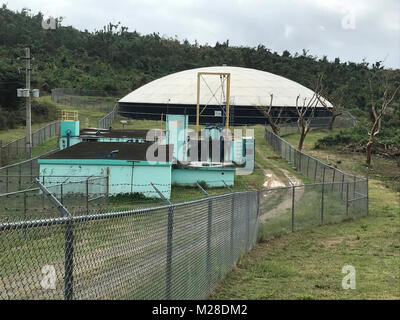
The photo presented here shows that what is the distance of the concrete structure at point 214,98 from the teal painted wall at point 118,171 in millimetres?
35663

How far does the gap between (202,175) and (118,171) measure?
5.56 m

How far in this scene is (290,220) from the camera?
19641 millimetres

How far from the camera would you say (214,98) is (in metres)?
69.4

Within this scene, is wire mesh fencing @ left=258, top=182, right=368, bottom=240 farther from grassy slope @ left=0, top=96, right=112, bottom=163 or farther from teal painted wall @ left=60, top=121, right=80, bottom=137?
teal painted wall @ left=60, top=121, right=80, bottom=137

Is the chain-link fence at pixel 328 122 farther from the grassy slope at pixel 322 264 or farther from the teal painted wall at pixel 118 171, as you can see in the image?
the grassy slope at pixel 322 264

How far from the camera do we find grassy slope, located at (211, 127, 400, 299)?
11.0 meters

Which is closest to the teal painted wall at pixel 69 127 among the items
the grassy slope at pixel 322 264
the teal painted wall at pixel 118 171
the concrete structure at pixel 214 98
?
the teal painted wall at pixel 118 171

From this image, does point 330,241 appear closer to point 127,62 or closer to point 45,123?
point 45,123

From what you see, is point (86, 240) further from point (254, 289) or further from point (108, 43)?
point (108, 43)

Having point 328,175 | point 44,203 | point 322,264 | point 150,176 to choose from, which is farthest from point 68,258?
point 328,175

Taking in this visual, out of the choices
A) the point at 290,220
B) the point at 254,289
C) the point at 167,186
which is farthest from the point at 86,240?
the point at 167,186

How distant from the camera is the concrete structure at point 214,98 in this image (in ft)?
227

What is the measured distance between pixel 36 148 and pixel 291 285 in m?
35.4

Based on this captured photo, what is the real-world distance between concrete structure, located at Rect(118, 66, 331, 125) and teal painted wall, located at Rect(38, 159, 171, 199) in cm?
3566
